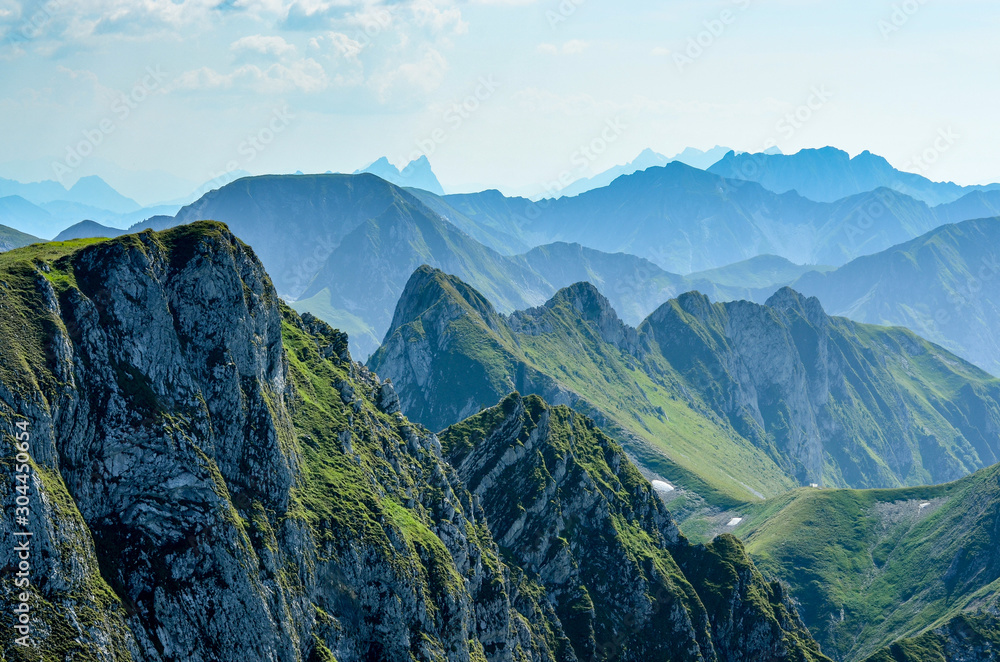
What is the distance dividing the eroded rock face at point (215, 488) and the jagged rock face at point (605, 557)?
13.9 meters

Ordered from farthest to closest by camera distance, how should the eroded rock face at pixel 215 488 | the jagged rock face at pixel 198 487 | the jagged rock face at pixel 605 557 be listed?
1. the jagged rock face at pixel 605 557
2. the jagged rock face at pixel 198 487
3. the eroded rock face at pixel 215 488

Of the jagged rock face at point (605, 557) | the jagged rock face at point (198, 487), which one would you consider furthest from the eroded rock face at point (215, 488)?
the jagged rock face at point (605, 557)

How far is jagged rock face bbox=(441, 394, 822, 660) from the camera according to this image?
155m

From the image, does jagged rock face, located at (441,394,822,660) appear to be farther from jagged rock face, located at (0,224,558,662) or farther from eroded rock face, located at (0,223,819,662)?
jagged rock face, located at (0,224,558,662)

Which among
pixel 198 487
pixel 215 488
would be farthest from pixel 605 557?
pixel 198 487

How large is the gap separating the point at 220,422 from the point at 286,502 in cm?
1270

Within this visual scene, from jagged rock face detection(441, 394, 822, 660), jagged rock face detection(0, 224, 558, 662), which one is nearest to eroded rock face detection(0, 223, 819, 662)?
jagged rock face detection(0, 224, 558, 662)

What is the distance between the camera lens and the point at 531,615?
14388cm

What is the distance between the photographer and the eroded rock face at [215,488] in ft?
250

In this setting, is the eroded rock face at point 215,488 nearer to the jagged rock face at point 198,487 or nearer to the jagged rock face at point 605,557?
the jagged rock face at point 198,487

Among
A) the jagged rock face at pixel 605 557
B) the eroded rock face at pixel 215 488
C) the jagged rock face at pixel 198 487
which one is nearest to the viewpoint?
the eroded rock face at pixel 215 488

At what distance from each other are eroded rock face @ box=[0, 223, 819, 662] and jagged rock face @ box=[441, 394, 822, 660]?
13.9 meters

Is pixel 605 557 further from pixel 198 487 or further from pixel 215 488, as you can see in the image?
pixel 198 487

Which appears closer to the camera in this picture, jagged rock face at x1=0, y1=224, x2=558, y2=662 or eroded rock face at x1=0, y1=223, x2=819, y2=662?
eroded rock face at x1=0, y1=223, x2=819, y2=662
